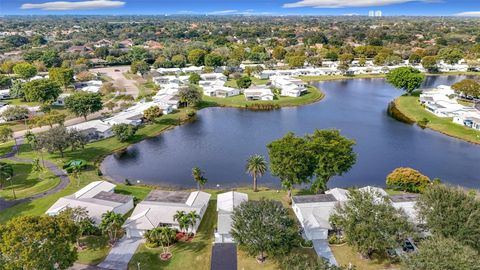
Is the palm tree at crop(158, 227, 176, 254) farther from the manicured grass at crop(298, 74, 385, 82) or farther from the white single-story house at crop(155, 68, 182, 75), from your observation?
the white single-story house at crop(155, 68, 182, 75)

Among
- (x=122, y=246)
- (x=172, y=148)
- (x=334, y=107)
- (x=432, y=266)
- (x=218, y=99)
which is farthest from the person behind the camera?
(x=218, y=99)

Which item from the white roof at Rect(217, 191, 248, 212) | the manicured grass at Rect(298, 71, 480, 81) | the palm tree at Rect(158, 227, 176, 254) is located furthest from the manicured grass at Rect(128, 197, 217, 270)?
the manicured grass at Rect(298, 71, 480, 81)

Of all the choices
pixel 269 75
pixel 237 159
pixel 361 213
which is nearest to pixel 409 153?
pixel 237 159

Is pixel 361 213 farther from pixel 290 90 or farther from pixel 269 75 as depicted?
pixel 269 75

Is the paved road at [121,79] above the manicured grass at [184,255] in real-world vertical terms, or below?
above

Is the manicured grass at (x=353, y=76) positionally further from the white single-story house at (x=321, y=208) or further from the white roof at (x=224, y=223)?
the white roof at (x=224, y=223)

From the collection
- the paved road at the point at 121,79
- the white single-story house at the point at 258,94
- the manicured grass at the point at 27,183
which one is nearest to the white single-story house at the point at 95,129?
the manicured grass at the point at 27,183

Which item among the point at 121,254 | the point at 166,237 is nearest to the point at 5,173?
the point at 121,254
